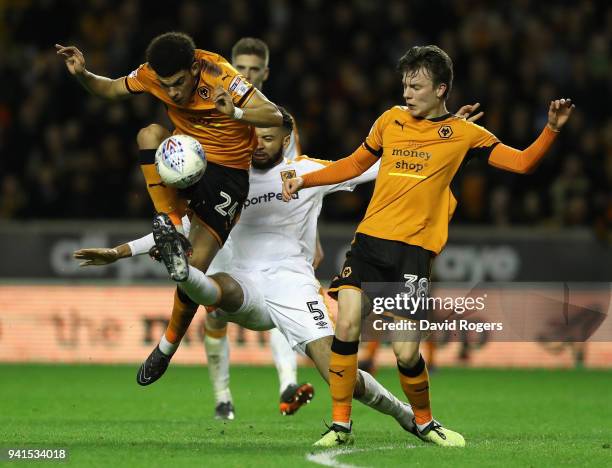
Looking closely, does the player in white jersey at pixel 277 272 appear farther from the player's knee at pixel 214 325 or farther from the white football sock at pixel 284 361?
the white football sock at pixel 284 361

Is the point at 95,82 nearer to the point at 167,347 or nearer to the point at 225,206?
the point at 225,206

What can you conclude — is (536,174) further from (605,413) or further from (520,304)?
(605,413)

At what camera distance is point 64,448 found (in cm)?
704

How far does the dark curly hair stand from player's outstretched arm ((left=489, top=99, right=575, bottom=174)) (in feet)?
6.36

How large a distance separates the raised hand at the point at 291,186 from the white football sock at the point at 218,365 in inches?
94.4

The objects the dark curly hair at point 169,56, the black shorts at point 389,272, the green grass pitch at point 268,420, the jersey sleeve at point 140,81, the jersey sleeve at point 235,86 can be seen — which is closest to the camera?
the green grass pitch at point 268,420

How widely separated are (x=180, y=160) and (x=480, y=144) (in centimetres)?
177

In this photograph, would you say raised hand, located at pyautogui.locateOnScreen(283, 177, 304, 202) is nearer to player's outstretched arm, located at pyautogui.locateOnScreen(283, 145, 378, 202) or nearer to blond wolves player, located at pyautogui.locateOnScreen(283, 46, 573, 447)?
player's outstretched arm, located at pyautogui.locateOnScreen(283, 145, 378, 202)

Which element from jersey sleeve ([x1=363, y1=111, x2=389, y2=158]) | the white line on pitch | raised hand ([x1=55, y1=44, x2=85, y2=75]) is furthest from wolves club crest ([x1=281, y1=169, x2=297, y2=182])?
the white line on pitch

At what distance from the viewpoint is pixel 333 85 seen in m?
17.3

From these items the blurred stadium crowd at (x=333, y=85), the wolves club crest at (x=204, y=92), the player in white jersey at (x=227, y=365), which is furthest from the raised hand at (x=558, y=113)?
the blurred stadium crowd at (x=333, y=85)

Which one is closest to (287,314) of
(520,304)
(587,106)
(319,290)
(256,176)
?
(319,290)

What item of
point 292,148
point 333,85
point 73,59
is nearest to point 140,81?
point 73,59

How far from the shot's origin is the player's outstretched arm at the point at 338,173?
24.5 feet
